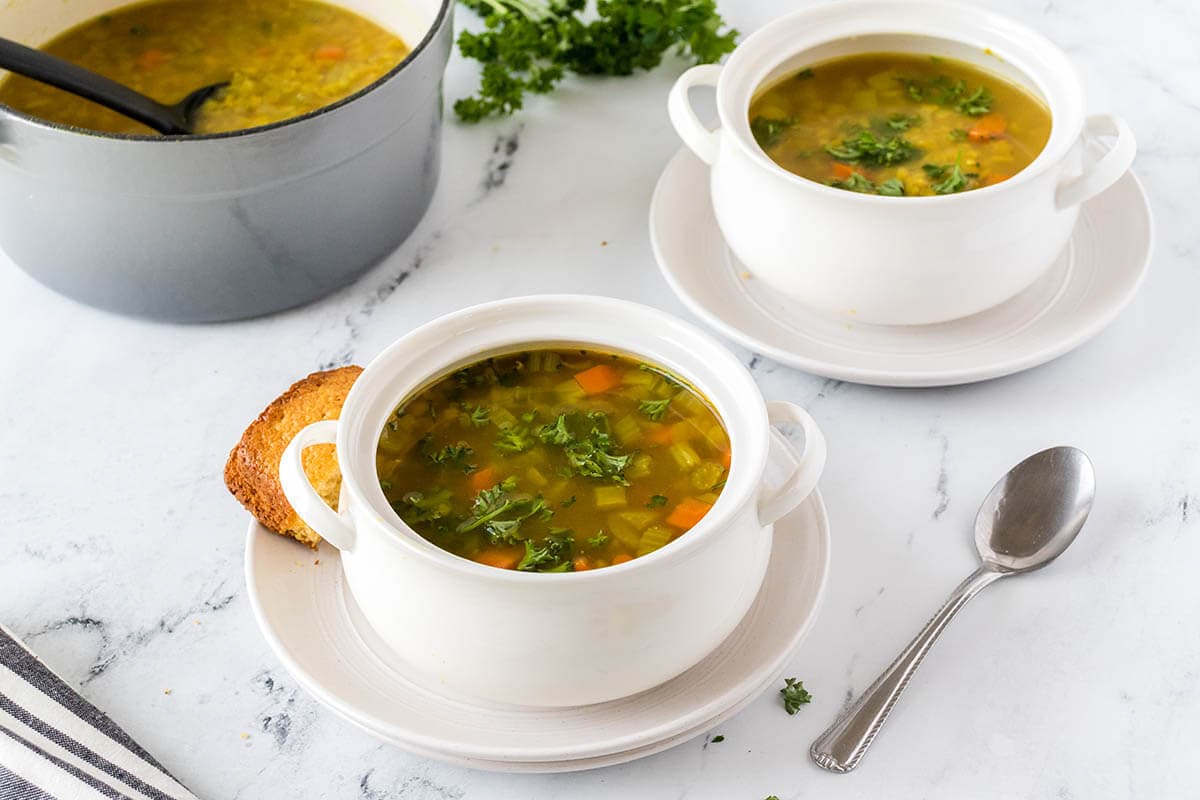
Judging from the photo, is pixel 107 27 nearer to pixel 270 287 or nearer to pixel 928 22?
pixel 270 287

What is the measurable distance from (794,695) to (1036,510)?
45 cm

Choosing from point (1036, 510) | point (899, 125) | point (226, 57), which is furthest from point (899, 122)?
point (226, 57)

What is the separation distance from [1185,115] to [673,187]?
1025 mm

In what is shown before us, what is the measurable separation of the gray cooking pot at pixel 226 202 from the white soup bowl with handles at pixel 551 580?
Answer: 1.60 feet

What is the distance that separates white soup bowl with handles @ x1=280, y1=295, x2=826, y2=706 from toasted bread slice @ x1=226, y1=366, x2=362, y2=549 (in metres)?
0.17

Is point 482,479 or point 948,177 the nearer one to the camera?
point 482,479

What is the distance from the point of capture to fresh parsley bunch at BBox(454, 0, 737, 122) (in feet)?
8.79

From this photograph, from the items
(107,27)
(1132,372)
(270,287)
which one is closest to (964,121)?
(1132,372)

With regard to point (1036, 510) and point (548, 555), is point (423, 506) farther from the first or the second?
point (1036, 510)

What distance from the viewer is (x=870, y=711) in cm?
172

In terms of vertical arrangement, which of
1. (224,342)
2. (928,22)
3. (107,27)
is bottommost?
(224,342)

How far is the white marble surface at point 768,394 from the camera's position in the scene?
1711 millimetres

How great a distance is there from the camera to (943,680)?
1.79 metres

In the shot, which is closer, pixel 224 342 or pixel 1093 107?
pixel 224 342
